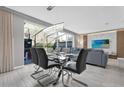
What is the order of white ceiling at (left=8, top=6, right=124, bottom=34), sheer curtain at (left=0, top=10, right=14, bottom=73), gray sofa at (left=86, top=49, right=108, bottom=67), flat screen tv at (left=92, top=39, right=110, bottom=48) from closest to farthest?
sheer curtain at (left=0, top=10, right=14, bottom=73) < white ceiling at (left=8, top=6, right=124, bottom=34) < gray sofa at (left=86, top=49, right=108, bottom=67) < flat screen tv at (left=92, top=39, right=110, bottom=48)

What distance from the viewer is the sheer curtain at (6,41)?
309 cm

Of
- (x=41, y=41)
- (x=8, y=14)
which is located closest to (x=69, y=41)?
(x=41, y=41)

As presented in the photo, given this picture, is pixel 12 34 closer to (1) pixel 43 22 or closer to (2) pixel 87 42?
(1) pixel 43 22

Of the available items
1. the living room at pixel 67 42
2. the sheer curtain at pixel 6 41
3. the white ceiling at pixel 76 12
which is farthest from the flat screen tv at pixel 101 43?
the sheer curtain at pixel 6 41

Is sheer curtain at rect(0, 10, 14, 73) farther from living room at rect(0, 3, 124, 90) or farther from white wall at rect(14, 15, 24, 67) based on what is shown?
white wall at rect(14, 15, 24, 67)

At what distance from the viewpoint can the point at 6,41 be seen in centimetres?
321

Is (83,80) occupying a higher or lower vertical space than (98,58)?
lower

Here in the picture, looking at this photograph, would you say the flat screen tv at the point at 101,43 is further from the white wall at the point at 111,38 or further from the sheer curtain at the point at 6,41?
the sheer curtain at the point at 6,41

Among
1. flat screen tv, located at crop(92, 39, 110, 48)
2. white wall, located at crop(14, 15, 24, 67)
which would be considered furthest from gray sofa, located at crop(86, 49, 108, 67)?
flat screen tv, located at crop(92, 39, 110, 48)

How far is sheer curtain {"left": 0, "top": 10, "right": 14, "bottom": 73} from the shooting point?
3.09 m

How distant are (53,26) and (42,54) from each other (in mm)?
2970

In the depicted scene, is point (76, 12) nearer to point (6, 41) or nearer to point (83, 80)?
point (83, 80)

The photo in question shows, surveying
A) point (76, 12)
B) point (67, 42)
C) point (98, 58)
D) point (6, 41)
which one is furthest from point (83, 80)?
point (67, 42)
